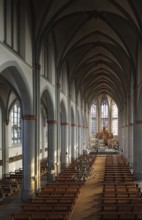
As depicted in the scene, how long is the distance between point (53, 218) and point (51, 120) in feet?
58.0

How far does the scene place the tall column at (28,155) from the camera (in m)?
24.0

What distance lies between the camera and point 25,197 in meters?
23.9

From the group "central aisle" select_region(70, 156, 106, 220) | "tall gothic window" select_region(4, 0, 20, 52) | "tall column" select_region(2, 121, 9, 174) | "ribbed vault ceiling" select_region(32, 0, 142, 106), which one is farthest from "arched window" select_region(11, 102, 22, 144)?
"tall gothic window" select_region(4, 0, 20, 52)

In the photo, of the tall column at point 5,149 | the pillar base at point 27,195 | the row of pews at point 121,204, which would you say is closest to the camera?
the row of pews at point 121,204

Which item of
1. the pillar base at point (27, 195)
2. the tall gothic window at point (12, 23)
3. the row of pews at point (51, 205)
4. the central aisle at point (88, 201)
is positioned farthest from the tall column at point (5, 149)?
the tall gothic window at point (12, 23)

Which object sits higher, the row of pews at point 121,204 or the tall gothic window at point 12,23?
the tall gothic window at point 12,23

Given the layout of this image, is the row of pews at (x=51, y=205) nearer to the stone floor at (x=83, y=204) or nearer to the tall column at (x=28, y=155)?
the stone floor at (x=83, y=204)

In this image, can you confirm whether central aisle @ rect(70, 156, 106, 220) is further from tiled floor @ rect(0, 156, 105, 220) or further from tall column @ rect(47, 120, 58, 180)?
tall column @ rect(47, 120, 58, 180)

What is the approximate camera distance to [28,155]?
24.0 m

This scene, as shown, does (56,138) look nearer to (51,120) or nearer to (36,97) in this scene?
(51,120)

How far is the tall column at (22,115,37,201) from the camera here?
2398 centimetres

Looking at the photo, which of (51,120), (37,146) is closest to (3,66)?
(37,146)

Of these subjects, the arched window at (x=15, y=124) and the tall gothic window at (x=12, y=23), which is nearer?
the tall gothic window at (x=12, y=23)

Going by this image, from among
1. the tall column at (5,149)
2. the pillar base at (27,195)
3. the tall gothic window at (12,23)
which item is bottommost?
the pillar base at (27,195)
